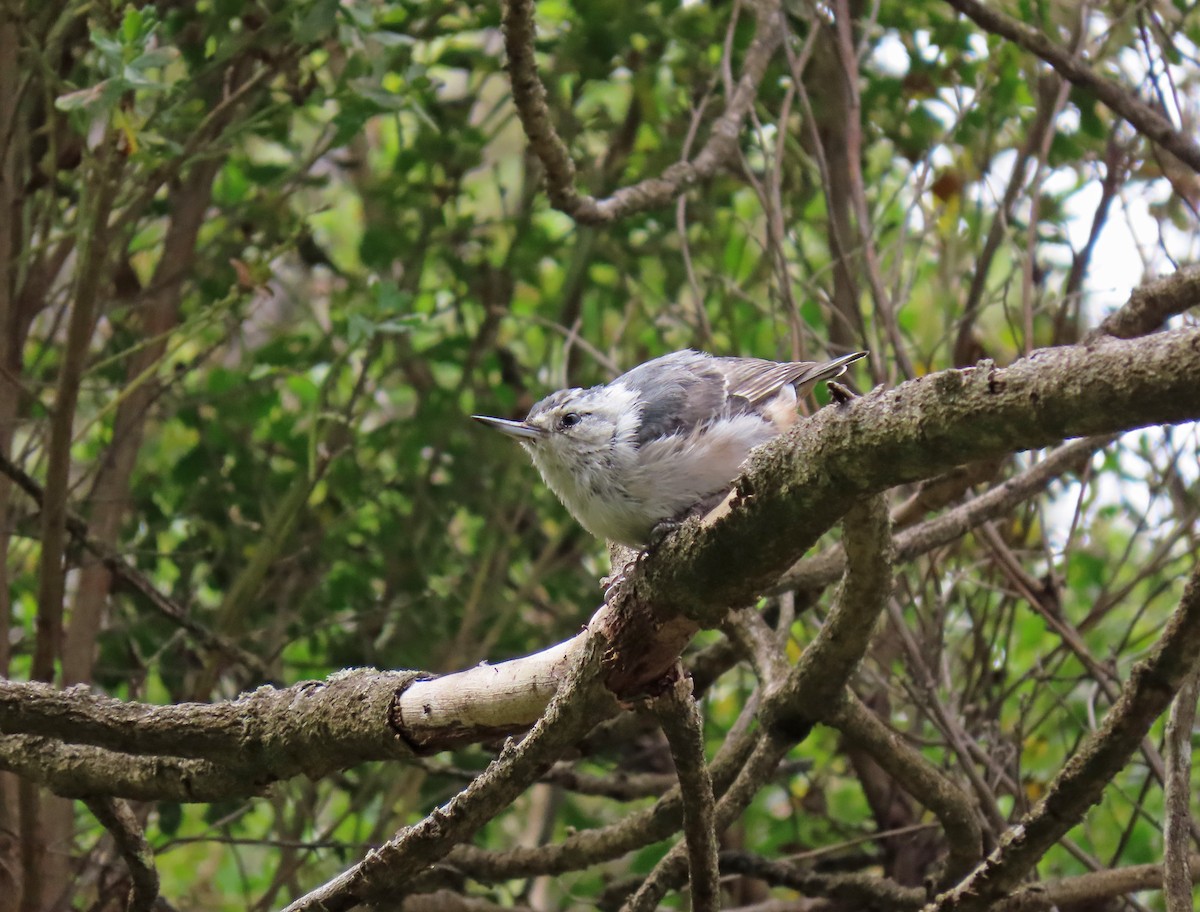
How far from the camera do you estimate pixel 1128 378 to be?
4.42ft

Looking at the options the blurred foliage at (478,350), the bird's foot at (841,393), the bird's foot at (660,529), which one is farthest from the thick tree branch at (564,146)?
the bird's foot at (841,393)

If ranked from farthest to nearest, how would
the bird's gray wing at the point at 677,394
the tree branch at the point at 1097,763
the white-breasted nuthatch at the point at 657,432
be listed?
the bird's gray wing at the point at 677,394, the white-breasted nuthatch at the point at 657,432, the tree branch at the point at 1097,763

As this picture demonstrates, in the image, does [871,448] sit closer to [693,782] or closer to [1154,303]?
[693,782]

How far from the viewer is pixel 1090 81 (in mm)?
3494

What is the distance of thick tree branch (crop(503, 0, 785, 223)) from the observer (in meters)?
3.04

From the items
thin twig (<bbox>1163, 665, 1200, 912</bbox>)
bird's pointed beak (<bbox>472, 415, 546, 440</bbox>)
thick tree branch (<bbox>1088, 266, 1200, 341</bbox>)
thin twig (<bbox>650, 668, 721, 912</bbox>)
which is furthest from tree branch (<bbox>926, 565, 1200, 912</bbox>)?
bird's pointed beak (<bbox>472, 415, 546, 440</bbox>)

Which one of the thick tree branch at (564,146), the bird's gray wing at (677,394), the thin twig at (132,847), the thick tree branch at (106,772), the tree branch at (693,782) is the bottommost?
the tree branch at (693,782)

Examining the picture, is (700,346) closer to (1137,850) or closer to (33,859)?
(1137,850)

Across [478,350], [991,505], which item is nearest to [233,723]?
[991,505]

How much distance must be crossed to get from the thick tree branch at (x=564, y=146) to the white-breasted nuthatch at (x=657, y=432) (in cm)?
48

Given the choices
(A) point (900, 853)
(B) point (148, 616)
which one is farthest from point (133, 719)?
(A) point (900, 853)

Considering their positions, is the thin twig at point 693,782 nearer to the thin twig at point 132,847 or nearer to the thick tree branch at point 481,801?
the thick tree branch at point 481,801

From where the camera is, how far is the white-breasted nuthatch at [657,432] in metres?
2.80

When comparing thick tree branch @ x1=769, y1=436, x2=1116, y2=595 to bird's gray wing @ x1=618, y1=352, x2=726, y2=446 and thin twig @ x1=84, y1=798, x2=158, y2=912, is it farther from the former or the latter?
thin twig @ x1=84, y1=798, x2=158, y2=912
